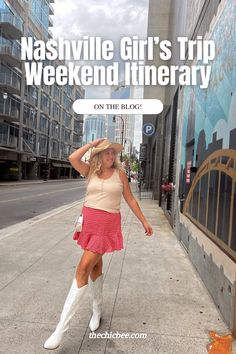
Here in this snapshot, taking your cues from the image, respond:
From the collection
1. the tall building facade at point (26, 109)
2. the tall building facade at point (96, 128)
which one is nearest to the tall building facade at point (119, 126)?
the tall building facade at point (96, 128)

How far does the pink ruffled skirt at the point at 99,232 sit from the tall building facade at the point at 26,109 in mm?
39442

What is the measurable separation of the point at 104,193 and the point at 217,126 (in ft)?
7.28

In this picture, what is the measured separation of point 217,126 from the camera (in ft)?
16.5

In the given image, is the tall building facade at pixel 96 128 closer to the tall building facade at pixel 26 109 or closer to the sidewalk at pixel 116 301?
the sidewalk at pixel 116 301

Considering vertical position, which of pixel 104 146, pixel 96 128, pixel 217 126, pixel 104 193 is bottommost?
pixel 104 193

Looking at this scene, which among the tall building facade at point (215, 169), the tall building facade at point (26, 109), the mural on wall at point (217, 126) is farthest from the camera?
the tall building facade at point (26, 109)

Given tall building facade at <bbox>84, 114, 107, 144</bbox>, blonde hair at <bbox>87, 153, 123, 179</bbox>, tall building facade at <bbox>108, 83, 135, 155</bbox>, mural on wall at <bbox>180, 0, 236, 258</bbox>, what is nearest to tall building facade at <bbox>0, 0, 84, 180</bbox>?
tall building facade at <bbox>108, 83, 135, 155</bbox>

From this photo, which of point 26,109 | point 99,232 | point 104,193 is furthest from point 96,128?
point 26,109

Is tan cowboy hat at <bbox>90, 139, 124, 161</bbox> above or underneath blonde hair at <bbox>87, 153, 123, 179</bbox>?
above

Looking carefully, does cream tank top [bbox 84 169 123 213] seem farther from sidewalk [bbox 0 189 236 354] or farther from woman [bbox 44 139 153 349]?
sidewalk [bbox 0 189 236 354]

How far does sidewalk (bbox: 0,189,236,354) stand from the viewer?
Result: 3445 millimetres

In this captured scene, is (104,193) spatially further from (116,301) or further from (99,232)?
(116,301)

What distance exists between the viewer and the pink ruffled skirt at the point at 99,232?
348cm

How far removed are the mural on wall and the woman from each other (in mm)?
1312
